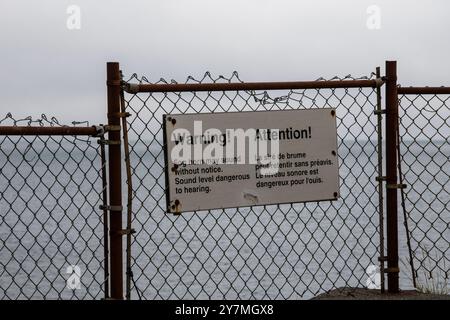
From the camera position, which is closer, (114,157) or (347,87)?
(114,157)

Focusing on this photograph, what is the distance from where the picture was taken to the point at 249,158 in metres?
6.12

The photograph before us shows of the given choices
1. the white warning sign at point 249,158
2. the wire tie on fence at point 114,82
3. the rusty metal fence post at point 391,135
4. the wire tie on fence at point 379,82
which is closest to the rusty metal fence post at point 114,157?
the wire tie on fence at point 114,82

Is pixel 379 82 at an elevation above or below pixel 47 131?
above

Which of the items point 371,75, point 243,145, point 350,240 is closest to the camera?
point 243,145

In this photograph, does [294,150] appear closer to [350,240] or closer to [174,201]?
[174,201]

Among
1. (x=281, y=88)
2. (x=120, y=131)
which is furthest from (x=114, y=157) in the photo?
(x=281, y=88)

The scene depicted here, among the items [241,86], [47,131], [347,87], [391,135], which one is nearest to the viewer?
[47,131]

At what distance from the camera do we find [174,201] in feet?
19.2

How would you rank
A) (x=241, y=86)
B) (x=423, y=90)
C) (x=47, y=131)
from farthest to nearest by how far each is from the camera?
(x=423, y=90) → (x=241, y=86) → (x=47, y=131)

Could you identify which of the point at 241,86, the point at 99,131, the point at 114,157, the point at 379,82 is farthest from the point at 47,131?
the point at 379,82

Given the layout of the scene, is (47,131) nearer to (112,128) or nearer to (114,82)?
(112,128)
